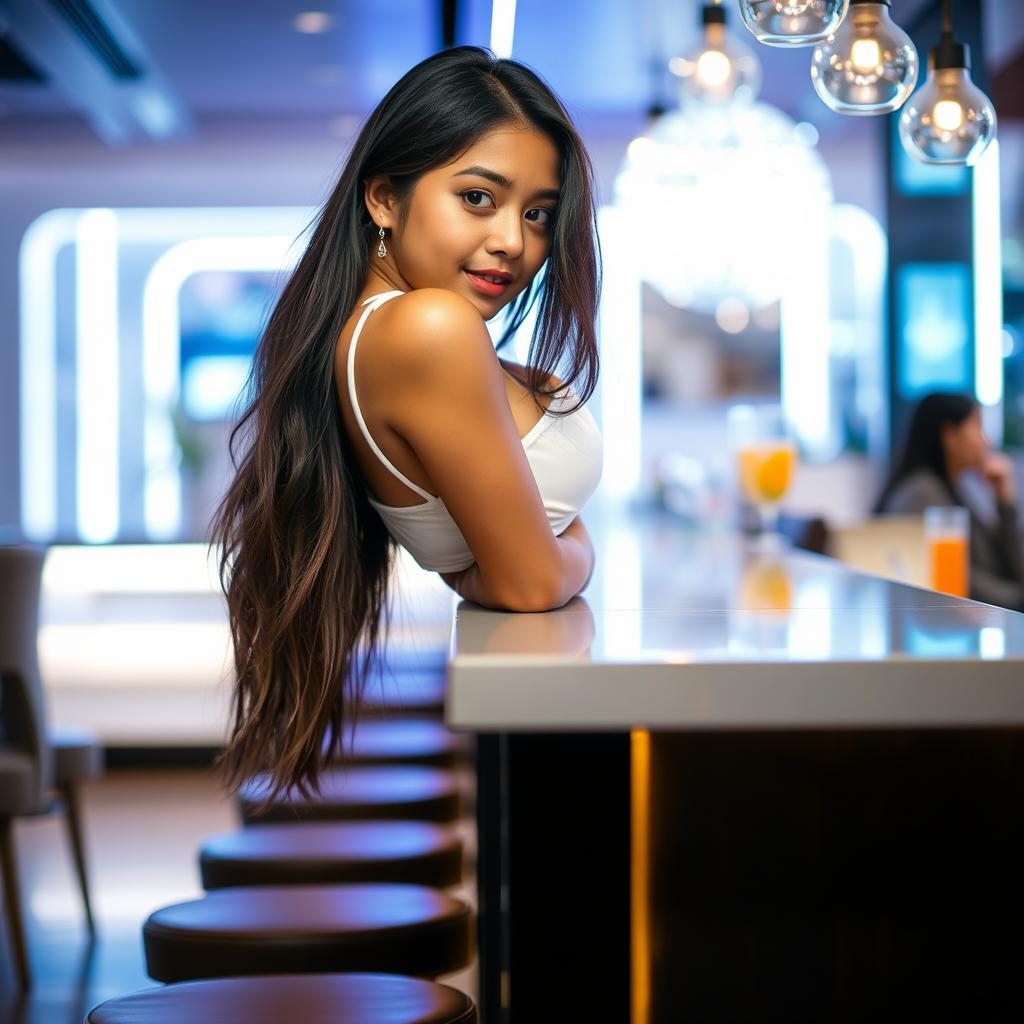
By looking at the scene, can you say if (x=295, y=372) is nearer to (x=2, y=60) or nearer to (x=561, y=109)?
(x=561, y=109)

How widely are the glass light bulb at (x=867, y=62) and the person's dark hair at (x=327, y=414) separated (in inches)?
20.1

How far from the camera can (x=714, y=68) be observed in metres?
2.91

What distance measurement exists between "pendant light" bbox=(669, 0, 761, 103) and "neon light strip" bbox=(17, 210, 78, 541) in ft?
16.3

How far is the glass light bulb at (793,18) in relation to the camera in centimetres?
148

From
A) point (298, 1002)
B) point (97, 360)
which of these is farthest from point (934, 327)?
point (97, 360)

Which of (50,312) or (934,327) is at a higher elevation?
(50,312)

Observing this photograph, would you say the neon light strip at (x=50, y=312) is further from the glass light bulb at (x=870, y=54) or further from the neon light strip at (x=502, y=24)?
the glass light bulb at (x=870, y=54)

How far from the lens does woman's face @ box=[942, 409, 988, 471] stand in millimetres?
4184

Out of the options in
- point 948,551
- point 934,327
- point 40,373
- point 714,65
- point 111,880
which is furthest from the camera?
point 40,373

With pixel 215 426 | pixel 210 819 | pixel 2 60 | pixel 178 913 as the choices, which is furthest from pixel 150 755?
pixel 178 913

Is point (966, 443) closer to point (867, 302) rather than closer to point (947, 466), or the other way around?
point (947, 466)

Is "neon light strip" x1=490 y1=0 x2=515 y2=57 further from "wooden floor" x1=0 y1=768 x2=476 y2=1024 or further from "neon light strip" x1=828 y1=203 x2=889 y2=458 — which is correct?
"neon light strip" x1=828 y1=203 x2=889 y2=458

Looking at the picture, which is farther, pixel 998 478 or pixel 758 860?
pixel 998 478

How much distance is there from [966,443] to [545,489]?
3173 millimetres
